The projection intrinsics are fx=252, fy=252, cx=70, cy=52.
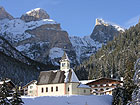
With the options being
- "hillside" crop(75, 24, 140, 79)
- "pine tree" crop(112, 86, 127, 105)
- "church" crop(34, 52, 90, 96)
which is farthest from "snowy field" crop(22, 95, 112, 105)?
"hillside" crop(75, 24, 140, 79)

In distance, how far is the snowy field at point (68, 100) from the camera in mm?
43250

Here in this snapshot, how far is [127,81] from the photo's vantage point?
50062 millimetres

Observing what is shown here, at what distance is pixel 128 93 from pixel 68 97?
38.4 feet

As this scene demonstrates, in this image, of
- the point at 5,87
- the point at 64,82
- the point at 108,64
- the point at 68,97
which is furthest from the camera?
the point at 108,64

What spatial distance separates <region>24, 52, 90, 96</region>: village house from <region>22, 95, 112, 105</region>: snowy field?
7.94m

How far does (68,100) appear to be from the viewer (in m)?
47.1

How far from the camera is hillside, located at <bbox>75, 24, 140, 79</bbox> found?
370 feet

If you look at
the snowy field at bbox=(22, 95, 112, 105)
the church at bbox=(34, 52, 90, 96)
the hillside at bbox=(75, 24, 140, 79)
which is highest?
the hillside at bbox=(75, 24, 140, 79)

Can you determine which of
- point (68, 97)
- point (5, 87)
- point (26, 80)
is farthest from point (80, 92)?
point (26, 80)

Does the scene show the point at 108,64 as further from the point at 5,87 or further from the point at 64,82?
the point at 5,87

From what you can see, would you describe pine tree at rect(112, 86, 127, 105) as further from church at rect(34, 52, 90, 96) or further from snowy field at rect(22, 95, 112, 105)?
church at rect(34, 52, 90, 96)

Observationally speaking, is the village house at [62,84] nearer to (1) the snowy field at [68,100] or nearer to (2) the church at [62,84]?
(2) the church at [62,84]

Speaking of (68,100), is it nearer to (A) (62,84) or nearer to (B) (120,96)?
(B) (120,96)

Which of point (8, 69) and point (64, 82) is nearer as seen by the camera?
point (64, 82)
